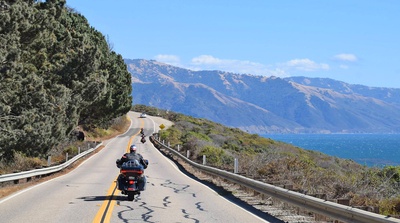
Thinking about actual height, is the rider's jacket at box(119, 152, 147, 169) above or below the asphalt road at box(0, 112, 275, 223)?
above

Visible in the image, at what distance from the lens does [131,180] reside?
16.0 meters

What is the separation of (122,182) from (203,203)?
94.8 inches

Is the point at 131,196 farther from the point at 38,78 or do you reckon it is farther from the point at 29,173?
the point at 38,78

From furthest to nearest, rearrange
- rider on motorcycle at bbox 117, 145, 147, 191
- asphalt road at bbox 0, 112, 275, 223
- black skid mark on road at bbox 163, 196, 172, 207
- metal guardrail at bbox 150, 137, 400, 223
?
rider on motorcycle at bbox 117, 145, 147, 191 → black skid mark on road at bbox 163, 196, 172, 207 → asphalt road at bbox 0, 112, 275, 223 → metal guardrail at bbox 150, 137, 400, 223

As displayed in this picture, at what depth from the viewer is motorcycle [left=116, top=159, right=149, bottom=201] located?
15.9 metres

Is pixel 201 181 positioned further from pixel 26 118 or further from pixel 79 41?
pixel 79 41

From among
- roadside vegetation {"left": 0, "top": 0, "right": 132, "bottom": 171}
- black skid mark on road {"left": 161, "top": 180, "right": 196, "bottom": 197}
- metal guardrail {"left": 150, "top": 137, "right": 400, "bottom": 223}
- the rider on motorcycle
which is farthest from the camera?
roadside vegetation {"left": 0, "top": 0, "right": 132, "bottom": 171}

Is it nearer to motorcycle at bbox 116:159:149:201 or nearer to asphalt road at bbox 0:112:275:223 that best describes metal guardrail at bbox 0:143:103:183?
asphalt road at bbox 0:112:275:223

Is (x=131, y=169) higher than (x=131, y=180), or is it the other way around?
(x=131, y=169)

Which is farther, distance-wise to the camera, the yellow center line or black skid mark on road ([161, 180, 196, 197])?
black skid mark on road ([161, 180, 196, 197])

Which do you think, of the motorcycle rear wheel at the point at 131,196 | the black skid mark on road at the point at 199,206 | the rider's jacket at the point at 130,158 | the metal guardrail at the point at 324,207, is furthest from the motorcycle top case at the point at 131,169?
the metal guardrail at the point at 324,207

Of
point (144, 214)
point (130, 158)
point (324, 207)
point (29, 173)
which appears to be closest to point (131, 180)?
point (130, 158)

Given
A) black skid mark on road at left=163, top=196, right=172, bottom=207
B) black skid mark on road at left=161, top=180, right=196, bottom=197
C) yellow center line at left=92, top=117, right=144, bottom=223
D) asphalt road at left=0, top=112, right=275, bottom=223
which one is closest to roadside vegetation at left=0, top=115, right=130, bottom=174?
black skid mark on road at left=161, top=180, right=196, bottom=197

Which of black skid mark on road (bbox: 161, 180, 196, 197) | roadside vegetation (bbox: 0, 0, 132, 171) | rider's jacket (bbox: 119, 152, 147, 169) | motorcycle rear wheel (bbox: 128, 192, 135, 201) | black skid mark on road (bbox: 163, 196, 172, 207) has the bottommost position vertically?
black skid mark on road (bbox: 161, 180, 196, 197)
